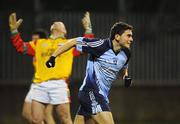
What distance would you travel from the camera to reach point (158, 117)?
21.7 metres

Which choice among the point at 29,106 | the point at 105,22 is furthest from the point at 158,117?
the point at 29,106

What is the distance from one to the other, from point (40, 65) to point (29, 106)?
48.8 inches

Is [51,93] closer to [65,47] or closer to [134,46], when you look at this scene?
[65,47]

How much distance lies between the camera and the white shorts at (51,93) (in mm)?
14328

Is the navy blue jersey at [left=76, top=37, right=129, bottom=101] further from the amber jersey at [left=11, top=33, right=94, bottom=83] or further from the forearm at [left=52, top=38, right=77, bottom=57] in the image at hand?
the amber jersey at [left=11, top=33, right=94, bottom=83]

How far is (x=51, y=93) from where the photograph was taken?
1438 centimetres

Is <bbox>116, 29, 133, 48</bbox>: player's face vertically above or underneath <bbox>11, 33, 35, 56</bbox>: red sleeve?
above

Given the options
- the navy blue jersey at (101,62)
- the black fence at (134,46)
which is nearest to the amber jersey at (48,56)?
the navy blue jersey at (101,62)

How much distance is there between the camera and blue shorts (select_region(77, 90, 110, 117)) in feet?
38.0

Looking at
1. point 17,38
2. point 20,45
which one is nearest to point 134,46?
point 20,45

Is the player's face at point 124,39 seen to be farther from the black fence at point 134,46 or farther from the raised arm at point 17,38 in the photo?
the black fence at point 134,46

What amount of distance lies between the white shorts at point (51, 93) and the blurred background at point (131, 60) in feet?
22.1

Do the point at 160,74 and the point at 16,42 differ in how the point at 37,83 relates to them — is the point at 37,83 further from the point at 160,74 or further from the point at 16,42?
the point at 160,74

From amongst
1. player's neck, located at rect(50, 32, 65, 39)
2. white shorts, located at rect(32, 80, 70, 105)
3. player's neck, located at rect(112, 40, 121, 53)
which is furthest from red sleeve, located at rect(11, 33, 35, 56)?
player's neck, located at rect(112, 40, 121, 53)
